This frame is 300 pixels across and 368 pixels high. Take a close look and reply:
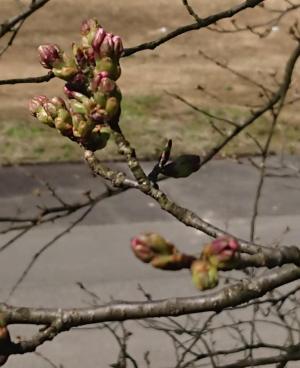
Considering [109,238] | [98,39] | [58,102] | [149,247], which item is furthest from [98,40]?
[109,238]

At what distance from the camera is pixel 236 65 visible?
12344 mm

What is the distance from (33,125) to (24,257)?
2827 millimetres

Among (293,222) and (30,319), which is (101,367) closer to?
(293,222)

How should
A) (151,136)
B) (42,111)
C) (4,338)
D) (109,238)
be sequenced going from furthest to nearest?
(151,136) < (109,238) < (42,111) < (4,338)

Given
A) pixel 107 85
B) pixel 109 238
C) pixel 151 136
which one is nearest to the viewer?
pixel 107 85

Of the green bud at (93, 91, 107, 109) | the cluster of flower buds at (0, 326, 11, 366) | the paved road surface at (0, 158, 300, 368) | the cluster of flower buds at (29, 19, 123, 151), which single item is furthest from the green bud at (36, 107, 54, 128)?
the paved road surface at (0, 158, 300, 368)

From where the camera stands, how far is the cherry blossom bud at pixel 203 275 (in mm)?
847

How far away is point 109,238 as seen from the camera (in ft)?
26.4

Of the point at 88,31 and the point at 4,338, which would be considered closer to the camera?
the point at 4,338

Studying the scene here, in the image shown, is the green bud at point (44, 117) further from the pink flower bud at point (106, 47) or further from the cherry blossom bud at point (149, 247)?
the cherry blossom bud at point (149, 247)

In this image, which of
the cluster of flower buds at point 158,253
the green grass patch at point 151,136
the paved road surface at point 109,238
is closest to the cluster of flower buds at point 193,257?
the cluster of flower buds at point 158,253

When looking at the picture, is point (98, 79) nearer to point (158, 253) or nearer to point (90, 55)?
point (90, 55)

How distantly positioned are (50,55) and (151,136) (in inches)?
342

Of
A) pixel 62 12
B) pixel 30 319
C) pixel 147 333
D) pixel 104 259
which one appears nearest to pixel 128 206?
pixel 104 259
